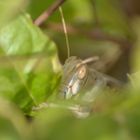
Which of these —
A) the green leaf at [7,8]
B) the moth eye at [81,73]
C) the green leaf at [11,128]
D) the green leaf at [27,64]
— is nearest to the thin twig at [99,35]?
the moth eye at [81,73]

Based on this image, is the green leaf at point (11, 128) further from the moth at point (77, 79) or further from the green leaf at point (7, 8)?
the moth at point (77, 79)

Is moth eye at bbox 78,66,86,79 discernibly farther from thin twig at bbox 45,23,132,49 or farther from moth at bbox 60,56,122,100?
Result: thin twig at bbox 45,23,132,49

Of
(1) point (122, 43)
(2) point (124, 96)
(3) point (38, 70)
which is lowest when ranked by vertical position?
(1) point (122, 43)

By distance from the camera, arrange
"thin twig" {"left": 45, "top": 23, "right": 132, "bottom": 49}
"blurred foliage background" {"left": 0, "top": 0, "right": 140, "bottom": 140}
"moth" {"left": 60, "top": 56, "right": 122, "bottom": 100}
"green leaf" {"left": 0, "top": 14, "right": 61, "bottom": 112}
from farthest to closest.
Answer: "thin twig" {"left": 45, "top": 23, "right": 132, "bottom": 49} < "moth" {"left": 60, "top": 56, "right": 122, "bottom": 100} < "green leaf" {"left": 0, "top": 14, "right": 61, "bottom": 112} < "blurred foliage background" {"left": 0, "top": 0, "right": 140, "bottom": 140}

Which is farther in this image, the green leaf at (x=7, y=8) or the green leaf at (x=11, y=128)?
the green leaf at (x=7, y=8)

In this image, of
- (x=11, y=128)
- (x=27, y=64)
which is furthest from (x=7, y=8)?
(x=11, y=128)

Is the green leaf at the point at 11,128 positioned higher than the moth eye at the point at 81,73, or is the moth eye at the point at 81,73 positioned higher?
the green leaf at the point at 11,128

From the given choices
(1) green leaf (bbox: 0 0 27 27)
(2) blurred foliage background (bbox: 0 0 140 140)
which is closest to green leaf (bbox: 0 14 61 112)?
(2) blurred foliage background (bbox: 0 0 140 140)

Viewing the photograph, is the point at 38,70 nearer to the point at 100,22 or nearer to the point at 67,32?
the point at 67,32

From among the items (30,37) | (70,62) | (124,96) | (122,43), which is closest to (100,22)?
(122,43)
